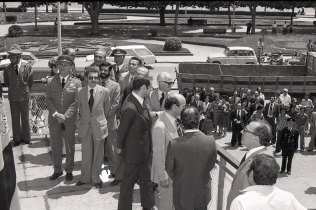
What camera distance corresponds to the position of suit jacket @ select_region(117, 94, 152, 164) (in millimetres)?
5969

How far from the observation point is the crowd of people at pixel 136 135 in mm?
4461

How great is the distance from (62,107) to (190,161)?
334 centimetres

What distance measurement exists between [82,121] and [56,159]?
83 centimetres

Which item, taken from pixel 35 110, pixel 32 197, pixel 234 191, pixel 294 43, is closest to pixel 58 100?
pixel 32 197

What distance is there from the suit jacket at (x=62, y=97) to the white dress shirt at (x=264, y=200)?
4654mm

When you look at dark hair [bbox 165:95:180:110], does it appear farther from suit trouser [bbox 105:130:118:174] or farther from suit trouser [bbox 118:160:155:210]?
suit trouser [bbox 105:130:118:174]

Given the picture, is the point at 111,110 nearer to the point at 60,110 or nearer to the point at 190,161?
the point at 60,110

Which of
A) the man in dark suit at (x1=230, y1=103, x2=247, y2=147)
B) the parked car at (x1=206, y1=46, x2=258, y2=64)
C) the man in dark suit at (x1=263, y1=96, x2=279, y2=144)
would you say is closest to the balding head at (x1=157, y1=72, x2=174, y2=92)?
the man in dark suit at (x1=230, y1=103, x2=247, y2=147)

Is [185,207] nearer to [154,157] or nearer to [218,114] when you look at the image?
[154,157]

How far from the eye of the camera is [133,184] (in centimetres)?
617

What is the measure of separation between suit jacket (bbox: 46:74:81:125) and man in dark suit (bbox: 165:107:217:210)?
3.04m

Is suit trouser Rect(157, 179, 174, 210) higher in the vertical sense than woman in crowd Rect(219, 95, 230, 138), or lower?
higher


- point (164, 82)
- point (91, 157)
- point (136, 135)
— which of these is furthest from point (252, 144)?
point (91, 157)

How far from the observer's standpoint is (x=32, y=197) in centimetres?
689
